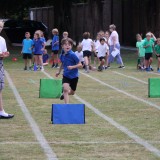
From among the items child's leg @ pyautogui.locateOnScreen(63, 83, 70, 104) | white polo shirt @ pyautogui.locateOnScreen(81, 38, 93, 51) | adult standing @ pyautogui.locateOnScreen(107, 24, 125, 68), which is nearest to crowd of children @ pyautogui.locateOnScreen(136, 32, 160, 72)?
adult standing @ pyautogui.locateOnScreen(107, 24, 125, 68)

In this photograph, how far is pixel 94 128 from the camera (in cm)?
1318

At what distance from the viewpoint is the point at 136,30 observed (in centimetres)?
5612

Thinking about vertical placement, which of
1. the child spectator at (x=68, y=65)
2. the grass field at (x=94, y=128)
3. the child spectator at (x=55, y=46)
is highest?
the child spectator at (x=68, y=65)

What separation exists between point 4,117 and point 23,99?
3.90 meters

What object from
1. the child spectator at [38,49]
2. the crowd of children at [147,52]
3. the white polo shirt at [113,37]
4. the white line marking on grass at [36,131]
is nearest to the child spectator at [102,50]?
the crowd of children at [147,52]

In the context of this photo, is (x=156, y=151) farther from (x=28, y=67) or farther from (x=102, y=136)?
(x=28, y=67)

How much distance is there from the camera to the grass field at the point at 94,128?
1059cm

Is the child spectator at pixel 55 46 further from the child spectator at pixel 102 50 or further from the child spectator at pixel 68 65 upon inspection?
the child spectator at pixel 68 65

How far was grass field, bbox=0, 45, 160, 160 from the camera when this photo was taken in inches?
417

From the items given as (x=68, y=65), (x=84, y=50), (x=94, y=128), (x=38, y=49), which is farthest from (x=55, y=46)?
(x=94, y=128)

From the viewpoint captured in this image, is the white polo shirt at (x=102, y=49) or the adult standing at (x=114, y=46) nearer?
the white polo shirt at (x=102, y=49)

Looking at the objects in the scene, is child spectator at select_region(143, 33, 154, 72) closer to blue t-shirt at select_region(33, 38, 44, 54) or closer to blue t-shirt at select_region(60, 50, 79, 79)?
blue t-shirt at select_region(33, 38, 44, 54)

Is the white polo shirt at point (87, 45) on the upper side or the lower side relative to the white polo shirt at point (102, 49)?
upper

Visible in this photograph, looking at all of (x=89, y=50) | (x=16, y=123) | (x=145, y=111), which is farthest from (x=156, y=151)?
(x=89, y=50)
